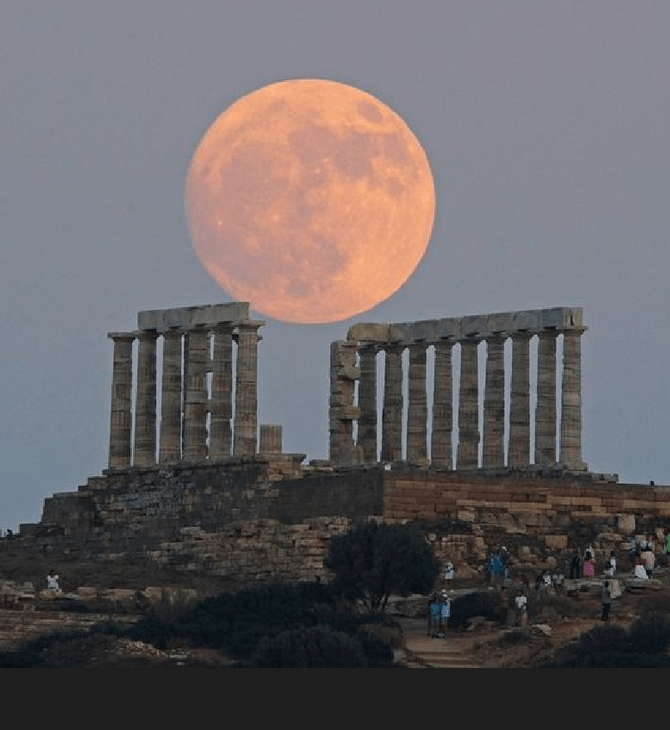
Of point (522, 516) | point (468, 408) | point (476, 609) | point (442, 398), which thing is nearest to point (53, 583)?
point (476, 609)

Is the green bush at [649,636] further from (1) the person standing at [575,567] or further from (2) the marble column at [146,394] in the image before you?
(2) the marble column at [146,394]

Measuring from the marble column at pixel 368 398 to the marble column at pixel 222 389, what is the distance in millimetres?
7486

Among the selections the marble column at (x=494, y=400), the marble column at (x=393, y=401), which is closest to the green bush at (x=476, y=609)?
the marble column at (x=494, y=400)

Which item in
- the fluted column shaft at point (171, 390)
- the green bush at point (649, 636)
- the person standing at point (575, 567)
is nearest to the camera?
Result: the green bush at point (649, 636)

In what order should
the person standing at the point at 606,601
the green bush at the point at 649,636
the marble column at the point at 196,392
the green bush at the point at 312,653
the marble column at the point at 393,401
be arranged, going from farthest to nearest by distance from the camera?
the marble column at the point at 393,401, the marble column at the point at 196,392, the person standing at the point at 606,601, the green bush at the point at 649,636, the green bush at the point at 312,653

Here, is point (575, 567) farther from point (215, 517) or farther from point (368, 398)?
point (368, 398)

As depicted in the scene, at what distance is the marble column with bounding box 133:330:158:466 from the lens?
111750 millimetres

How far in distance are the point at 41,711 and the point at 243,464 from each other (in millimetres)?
42873

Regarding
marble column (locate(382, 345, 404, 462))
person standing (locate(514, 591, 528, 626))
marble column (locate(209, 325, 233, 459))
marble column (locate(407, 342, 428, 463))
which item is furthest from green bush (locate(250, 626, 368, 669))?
marble column (locate(382, 345, 404, 462))

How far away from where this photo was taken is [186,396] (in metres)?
110

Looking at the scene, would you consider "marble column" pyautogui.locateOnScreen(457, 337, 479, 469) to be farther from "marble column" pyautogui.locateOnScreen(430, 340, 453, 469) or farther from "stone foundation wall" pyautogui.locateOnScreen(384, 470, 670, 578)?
"stone foundation wall" pyautogui.locateOnScreen(384, 470, 670, 578)

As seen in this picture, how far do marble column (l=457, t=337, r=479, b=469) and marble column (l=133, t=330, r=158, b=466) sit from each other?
30.7 feet

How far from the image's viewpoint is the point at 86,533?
108125 mm

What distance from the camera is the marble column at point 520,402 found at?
370ft
